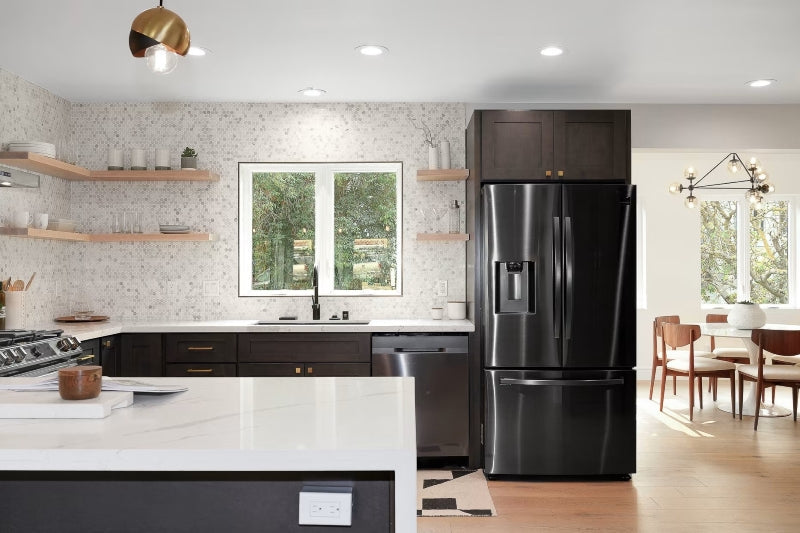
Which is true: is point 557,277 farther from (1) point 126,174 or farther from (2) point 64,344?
(1) point 126,174

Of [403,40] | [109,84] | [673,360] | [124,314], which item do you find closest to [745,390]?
[673,360]

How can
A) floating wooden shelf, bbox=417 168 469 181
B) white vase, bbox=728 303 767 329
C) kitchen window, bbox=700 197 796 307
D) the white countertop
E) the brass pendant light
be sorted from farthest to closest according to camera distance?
kitchen window, bbox=700 197 796 307
white vase, bbox=728 303 767 329
floating wooden shelf, bbox=417 168 469 181
the white countertop
the brass pendant light

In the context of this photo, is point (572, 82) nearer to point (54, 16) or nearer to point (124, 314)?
point (54, 16)

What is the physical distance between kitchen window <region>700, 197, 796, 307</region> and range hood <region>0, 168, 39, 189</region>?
6.84m

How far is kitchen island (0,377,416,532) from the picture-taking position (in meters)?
1.30

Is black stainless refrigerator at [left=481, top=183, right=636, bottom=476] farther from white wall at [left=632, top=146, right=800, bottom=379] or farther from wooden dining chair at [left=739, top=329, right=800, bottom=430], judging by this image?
white wall at [left=632, top=146, right=800, bottom=379]

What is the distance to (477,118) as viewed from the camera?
13.9 ft

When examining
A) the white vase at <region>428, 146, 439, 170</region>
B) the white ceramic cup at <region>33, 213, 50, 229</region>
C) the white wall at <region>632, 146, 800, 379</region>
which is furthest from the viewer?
the white wall at <region>632, 146, 800, 379</region>

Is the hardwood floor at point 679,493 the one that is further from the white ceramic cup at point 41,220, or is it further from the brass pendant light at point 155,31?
the white ceramic cup at point 41,220

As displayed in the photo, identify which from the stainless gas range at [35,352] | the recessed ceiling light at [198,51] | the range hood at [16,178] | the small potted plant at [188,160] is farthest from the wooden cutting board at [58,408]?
the small potted plant at [188,160]

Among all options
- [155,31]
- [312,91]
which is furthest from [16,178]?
[155,31]

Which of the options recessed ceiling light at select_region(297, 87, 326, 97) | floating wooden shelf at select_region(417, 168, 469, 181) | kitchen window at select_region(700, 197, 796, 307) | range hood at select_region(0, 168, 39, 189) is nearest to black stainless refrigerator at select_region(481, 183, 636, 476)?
floating wooden shelf at select_region(417, 168, 469, 181)

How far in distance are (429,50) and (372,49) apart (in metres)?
0.33

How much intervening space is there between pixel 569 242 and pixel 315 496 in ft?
9.63
